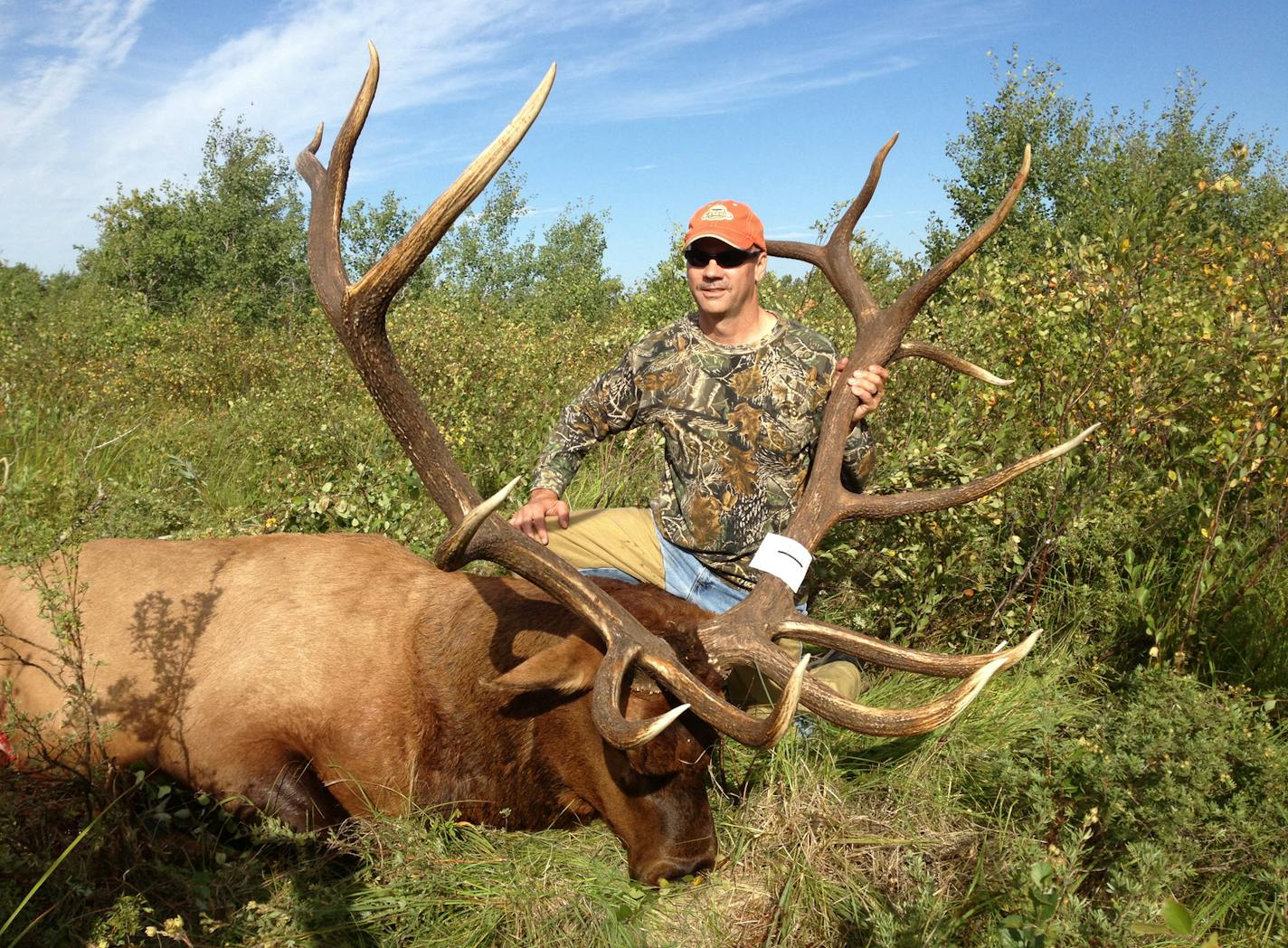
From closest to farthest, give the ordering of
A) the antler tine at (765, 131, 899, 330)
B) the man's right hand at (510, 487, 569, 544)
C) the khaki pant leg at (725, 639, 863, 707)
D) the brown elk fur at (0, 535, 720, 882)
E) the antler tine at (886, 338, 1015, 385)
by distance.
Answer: the brown elk fur at (0, 535, 720, 882)
the khaki pant leg at (725, 639, 863, 707)
the man's right hand at (510, 487, 569, 544)
the antler tine at (886, 338, 1015, 385)
the antler tine at (765, 131, 899, 330)

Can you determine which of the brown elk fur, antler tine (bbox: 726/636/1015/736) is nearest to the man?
the brown elk fur

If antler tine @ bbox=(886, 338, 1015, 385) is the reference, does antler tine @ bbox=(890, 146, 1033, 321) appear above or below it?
above

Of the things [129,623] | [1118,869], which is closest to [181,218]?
[129,623]

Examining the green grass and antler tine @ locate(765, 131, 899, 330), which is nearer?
the green grass

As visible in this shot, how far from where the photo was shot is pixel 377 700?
3160 millimetres

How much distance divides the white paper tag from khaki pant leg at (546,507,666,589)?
31.0 inches

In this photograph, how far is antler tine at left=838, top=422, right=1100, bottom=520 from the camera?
10.5 feet

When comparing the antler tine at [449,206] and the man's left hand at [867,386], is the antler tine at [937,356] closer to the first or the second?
the man's left hand at [867,386]

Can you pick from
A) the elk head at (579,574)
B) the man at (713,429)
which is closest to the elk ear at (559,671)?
the elk head at (579,574)

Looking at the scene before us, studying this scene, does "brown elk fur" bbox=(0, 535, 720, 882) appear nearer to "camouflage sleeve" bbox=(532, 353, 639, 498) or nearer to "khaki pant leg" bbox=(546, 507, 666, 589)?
"khaki pant leg" bbox=(546, 507, 666, 589)

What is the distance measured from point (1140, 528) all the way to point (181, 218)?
100 feet

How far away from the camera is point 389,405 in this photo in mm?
2838

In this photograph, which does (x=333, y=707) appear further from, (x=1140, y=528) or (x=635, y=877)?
(x=1140, y=528)

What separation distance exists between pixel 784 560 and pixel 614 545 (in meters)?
0.98
